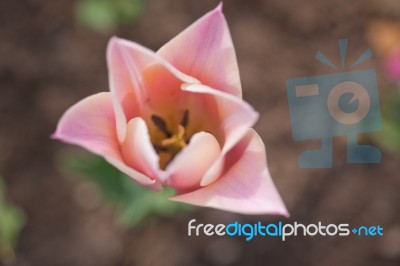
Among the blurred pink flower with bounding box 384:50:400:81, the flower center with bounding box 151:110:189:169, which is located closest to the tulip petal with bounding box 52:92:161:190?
the flower center with bounding box 151:110:189:169

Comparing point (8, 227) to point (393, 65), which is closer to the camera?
point (393, 65)

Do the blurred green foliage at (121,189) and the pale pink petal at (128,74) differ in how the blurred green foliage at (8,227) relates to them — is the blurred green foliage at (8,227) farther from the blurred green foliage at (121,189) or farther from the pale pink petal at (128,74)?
the pale pink petal at (128,74)

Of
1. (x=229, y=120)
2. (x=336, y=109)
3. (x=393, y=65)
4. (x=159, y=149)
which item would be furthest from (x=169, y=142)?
(x=393, y=65)

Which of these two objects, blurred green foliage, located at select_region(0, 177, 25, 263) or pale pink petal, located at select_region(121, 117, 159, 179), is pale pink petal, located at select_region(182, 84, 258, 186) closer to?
pale pink petal, located at select_region(121, 117, 159, 179)

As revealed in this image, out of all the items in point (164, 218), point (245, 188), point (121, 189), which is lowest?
point (164, 218)

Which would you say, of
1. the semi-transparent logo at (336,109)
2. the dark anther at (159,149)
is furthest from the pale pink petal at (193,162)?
the semi-transparent logo at (336,109)

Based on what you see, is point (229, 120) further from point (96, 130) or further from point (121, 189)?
point (121, 189)

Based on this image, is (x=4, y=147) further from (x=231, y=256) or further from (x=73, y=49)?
(x=231, y=256)
